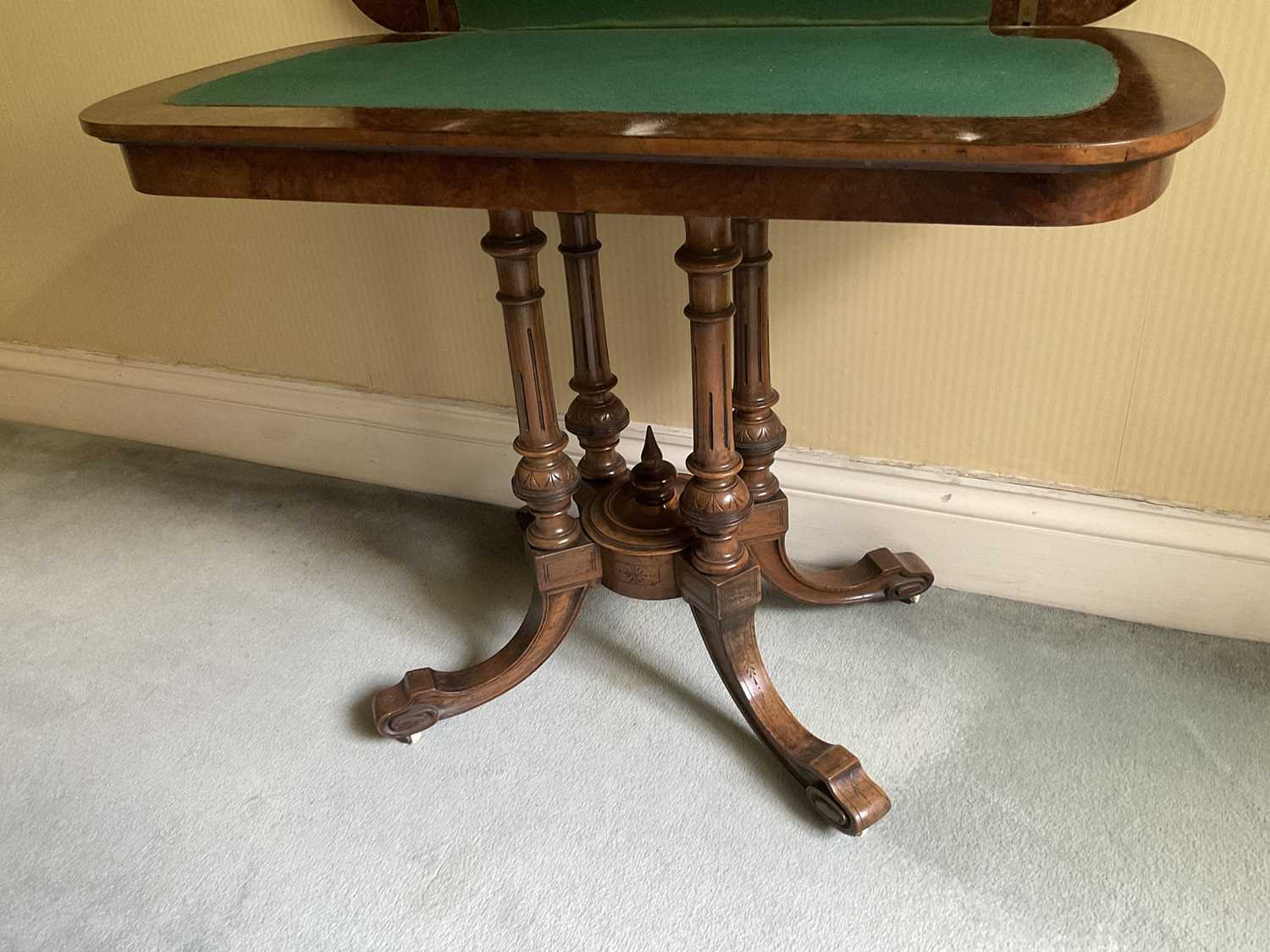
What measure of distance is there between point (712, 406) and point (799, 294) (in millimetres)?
367

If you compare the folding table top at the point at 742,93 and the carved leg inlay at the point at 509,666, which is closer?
the folding table top at the point at 742,93

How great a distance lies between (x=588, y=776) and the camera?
3.82 feet

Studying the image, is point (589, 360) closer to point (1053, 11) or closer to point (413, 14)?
point (413, 14)

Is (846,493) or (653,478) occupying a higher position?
(653,478)

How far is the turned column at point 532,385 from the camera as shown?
41.4 inches

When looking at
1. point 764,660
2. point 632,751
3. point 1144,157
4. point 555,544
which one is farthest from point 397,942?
point 1144,157

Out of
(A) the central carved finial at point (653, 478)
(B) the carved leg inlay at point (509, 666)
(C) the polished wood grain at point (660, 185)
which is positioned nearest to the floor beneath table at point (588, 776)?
(B) the carved leg inlay at point (509, 666)

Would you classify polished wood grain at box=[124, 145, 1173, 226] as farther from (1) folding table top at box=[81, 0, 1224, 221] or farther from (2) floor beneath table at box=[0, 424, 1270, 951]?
(2) floor beneath table at box=[0, 424, 1270, 951]

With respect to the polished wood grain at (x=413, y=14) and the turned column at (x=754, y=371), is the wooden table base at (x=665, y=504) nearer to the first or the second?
the turned column at (x=754, y=371)

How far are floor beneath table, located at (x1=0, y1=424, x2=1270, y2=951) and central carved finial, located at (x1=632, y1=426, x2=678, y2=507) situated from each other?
222mm

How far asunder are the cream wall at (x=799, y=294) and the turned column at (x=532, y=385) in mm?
357

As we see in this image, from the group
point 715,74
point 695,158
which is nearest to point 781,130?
point 695,158

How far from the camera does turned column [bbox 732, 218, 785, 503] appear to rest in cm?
113

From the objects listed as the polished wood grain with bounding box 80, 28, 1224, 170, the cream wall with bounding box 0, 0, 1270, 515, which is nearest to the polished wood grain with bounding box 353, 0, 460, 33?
the cream wall with bounding box 0, 0, 1270, 515
